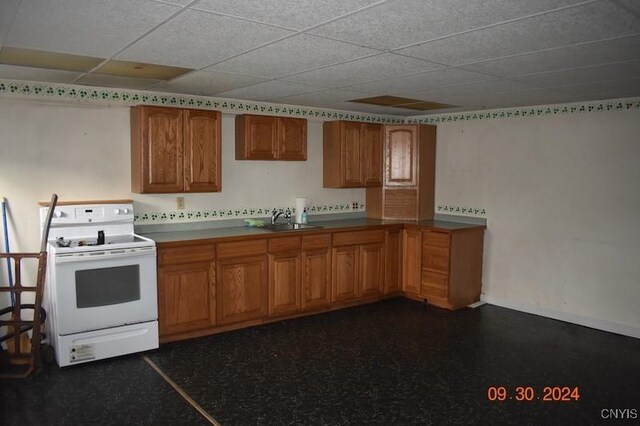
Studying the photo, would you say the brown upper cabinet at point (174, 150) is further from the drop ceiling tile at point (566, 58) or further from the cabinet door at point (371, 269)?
the drop ceiling tile at point (566, 58)

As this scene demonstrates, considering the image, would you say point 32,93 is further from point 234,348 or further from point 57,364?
point 234,348

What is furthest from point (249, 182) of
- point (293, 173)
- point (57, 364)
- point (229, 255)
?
point (57, 364)

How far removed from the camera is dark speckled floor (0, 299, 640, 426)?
9.88ft

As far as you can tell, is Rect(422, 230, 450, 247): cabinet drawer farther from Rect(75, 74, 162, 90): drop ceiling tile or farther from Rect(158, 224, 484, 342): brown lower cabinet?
Rect(75, 74, 162, 90): drop ceiling tile

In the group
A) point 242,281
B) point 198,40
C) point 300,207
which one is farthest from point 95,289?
point 300,207

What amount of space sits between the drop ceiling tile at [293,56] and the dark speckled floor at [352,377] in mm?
2123

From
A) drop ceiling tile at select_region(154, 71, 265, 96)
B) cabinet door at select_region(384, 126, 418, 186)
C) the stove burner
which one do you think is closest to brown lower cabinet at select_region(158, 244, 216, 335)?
the stove burner

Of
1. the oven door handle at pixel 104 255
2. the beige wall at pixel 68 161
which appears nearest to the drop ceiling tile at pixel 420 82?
the beige wall at pixel 68 161

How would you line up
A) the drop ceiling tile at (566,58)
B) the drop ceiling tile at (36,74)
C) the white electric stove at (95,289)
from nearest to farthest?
the drop ceiling tile at (566,58), the drop ceiling tile at (36,74), the white electric stove at (95,289)

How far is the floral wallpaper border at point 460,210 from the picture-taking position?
5.57 metres

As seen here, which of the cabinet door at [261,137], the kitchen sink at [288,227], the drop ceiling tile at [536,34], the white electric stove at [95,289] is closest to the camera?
the drop ceiling tile at [536,34]

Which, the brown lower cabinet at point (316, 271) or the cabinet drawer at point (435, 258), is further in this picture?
the cabinet drawer at point (435, 258)

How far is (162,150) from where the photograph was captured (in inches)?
168

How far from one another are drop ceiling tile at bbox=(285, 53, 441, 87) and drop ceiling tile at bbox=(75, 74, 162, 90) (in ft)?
3.80
